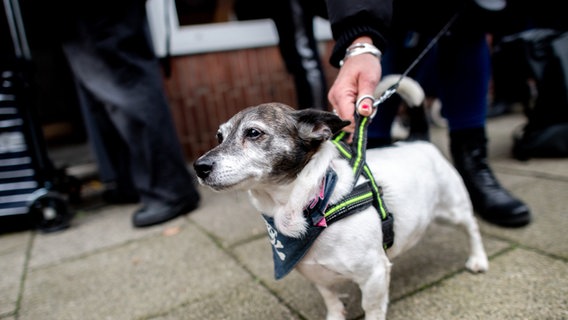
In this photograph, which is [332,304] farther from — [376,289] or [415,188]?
[415,188]

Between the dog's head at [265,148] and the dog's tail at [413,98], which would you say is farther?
the dog's tail at [413,98]

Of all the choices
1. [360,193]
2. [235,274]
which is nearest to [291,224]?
[360,193]

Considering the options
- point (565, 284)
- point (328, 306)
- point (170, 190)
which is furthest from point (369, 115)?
point (170, 190)

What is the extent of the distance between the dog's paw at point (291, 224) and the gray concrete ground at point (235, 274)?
0.51 m

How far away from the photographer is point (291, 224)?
4.52ft

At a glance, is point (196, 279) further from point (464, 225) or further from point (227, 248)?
point (464, 225)

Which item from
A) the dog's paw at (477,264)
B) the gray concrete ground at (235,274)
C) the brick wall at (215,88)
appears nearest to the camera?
the gray concrete ground at (235,274)

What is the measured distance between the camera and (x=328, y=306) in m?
1.58

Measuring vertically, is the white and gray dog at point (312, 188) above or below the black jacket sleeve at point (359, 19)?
below

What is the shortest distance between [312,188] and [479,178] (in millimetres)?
1581

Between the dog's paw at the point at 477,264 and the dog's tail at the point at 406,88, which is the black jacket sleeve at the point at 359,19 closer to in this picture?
the dog's tail at the point at 406,88

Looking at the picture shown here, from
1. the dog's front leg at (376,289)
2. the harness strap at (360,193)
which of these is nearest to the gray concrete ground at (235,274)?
the dog's front leg at (376,289)

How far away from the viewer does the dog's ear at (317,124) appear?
1389 millimetres

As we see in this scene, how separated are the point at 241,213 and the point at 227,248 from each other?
607 mm
